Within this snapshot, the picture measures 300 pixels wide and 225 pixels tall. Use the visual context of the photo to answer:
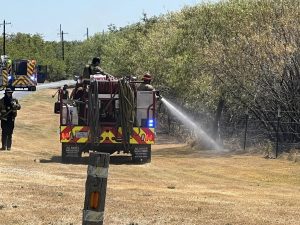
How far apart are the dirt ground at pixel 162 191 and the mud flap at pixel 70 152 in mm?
476

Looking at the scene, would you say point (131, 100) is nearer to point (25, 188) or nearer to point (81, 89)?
point (81, 89)

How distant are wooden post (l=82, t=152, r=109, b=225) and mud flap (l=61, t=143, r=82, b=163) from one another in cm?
1203

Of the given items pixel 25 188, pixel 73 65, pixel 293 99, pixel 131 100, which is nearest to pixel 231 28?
pixel 293 99

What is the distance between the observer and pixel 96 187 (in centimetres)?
563

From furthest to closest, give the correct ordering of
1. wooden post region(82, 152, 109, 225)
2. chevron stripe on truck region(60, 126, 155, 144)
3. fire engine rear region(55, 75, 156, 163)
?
chevron stripe on truck region(60, 126, 155, 144) < fire engine rear region(55, 75, 156, 163) < wooden post region(82, 152, 109, 225)

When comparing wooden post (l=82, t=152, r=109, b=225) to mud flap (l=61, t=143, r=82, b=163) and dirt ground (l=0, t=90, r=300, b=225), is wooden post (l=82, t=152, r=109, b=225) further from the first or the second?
mud flap (l=61, t=143, r=82, b=163)

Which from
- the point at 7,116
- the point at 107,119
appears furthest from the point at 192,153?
the point at 7,116

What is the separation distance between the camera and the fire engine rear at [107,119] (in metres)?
17.3

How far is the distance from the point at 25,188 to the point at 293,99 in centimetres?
1369

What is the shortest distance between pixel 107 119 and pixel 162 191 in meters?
6.18

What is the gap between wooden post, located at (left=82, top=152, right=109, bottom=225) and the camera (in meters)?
5.57

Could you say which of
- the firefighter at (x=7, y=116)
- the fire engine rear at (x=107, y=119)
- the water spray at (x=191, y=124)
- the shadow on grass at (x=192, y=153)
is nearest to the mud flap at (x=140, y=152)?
the fire engine rear at (x=107, y=119)

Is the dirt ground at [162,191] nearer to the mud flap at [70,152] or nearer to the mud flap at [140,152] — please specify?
the mud flap at [140,152]

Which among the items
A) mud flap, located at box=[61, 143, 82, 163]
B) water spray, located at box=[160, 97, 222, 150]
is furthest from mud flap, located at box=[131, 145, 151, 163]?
water spray, located at box=[160, 97, 222, 150]
